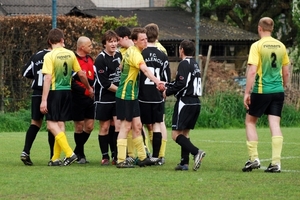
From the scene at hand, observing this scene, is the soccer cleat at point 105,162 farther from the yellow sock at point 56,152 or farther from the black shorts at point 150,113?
the black shorts at point 150,113

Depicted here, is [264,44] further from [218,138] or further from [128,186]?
[218,138]

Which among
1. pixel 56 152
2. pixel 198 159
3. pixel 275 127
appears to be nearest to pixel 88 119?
pixel 56 152

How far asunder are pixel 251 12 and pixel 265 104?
29.4 meters

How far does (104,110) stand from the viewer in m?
13.5

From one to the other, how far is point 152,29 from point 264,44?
75.6 inches

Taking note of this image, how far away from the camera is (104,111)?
13.5m

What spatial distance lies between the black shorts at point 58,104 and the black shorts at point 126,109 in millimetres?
845

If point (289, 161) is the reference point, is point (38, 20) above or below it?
above

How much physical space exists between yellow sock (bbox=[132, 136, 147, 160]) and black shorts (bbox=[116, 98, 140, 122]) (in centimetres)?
32

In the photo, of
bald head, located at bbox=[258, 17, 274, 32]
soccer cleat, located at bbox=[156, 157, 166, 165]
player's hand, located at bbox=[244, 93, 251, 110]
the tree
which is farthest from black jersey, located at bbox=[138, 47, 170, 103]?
the tree

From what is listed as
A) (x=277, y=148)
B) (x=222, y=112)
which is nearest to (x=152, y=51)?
(x=277, y=148)

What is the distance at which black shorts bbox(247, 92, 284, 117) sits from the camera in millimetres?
12250

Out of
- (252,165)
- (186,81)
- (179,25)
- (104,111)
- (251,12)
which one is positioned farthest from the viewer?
(251,12)

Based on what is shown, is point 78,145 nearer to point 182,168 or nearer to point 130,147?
point 130,147
